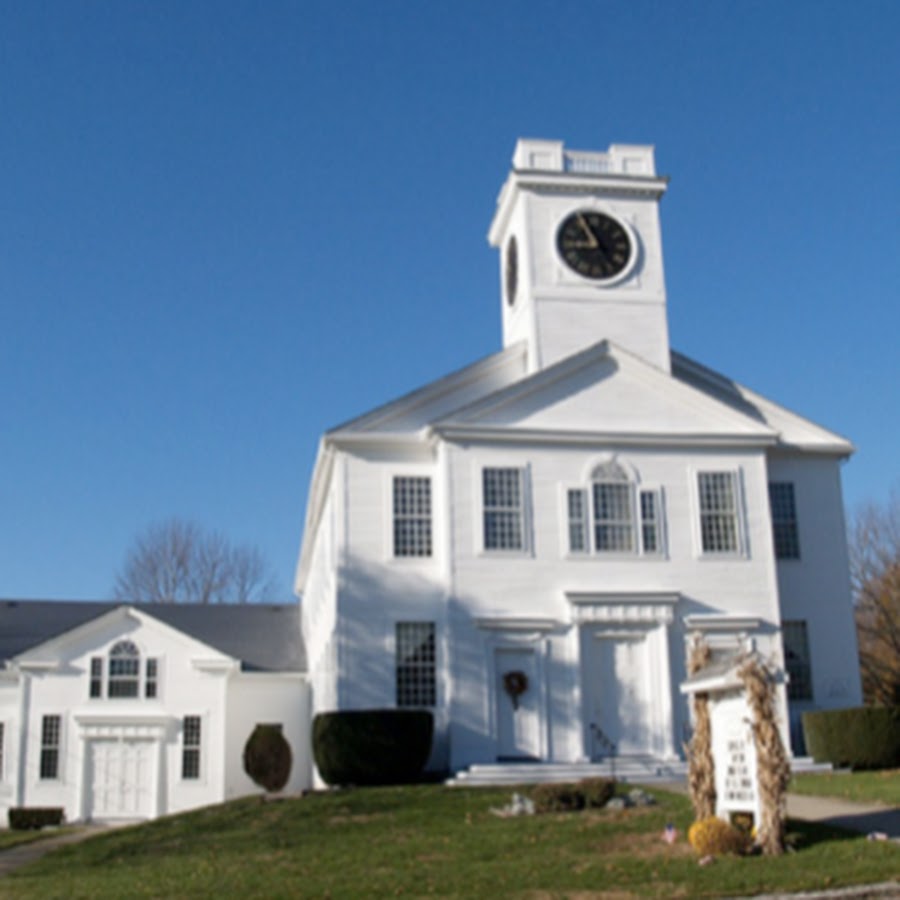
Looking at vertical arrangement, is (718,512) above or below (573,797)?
above

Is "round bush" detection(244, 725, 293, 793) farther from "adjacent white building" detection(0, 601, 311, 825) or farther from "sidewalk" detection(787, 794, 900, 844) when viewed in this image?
"sidewalk" detection(787, 794, 900, 844)

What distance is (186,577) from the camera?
208 ft

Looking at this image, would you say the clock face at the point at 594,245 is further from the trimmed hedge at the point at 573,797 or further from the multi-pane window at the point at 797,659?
the trimmed hedge at the point at 573,797

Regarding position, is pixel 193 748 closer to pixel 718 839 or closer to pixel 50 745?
pixel 50 745

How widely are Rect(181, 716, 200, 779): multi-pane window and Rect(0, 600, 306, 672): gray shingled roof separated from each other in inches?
78.8

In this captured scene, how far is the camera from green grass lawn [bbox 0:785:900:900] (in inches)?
549

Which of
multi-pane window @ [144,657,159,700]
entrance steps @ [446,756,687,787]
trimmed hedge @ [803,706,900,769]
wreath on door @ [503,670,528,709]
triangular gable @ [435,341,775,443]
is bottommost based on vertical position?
entrance steps @ [446,756,687,787]

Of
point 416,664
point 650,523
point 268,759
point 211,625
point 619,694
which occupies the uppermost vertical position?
point 650,523

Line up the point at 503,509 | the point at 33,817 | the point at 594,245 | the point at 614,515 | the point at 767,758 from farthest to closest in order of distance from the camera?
the point at 33,817 → the point at 594,245 → the point at 614,515 → the point at 503,509 → the point at 767,758

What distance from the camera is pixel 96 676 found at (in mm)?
33781

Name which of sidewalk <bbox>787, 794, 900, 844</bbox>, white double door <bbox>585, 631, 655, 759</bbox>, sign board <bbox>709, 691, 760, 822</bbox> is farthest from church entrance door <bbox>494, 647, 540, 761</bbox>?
sign board <bbox>709, 691, 760, 822</bbox>

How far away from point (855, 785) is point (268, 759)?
48.3 ft

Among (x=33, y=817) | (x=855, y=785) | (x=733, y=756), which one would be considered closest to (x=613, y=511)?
(x=855, y=785)

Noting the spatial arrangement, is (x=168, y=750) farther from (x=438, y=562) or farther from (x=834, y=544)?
(x=834, y=544)
